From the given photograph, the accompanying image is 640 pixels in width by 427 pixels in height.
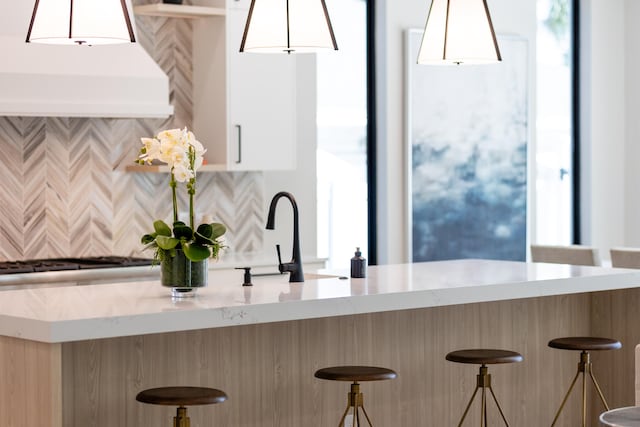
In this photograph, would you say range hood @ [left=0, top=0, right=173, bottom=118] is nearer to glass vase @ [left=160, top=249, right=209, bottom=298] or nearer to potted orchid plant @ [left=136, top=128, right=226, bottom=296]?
potted orchid plant @ [left=136, top=128, right=226, bottom=296]

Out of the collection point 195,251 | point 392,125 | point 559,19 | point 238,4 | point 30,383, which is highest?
point 559,19

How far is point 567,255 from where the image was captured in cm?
650

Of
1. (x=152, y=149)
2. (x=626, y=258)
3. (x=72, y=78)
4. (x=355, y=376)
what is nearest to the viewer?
(x=152, y=149)

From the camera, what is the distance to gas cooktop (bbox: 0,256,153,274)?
5566 millimetres

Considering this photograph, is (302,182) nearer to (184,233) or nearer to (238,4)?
(238,4)

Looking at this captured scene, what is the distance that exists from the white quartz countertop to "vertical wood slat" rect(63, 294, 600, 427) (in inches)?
6.3

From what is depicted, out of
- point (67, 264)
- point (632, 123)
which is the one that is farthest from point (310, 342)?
point (632, 123)

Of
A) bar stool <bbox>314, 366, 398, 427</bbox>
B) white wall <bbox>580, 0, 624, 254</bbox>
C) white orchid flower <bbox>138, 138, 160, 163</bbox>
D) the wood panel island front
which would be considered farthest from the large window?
white orchid flower <bbox>138, 138, 160, 163</bbox>

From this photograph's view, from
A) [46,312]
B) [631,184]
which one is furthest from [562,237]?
[46,312]

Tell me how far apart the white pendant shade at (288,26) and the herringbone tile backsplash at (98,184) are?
2.55m

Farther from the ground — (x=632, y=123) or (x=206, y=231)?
(x=632, y=123)

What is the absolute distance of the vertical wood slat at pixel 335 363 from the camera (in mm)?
3807

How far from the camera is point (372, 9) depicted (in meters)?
7.72

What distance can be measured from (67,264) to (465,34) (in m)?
2.56
